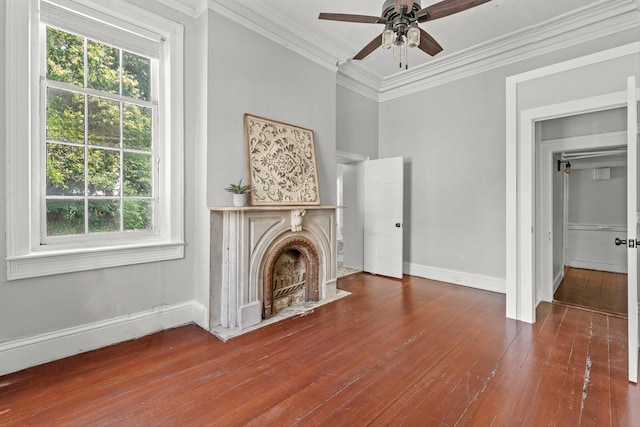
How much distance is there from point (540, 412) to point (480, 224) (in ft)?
9.82

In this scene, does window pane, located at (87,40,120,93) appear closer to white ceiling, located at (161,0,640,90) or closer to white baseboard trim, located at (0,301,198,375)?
white ceiling, located at (161,0,640,90)

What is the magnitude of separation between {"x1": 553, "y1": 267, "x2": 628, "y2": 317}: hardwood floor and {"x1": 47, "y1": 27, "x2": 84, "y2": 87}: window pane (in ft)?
19.4

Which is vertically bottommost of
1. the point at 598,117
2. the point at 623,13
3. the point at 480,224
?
the point at 480,224

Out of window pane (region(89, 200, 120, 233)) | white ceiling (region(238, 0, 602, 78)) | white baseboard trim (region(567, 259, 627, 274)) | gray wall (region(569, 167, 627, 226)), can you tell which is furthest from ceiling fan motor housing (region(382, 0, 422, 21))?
white baseboard trim (region(567, 259, 627, 274))

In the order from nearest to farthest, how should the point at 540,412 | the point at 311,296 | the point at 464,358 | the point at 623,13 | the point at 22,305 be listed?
the point at 540,412 → the point at 22,305 → the point at 464,358 → the point at 623,13 → the point at 311,296

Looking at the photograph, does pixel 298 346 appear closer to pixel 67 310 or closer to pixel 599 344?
pixel 67 310

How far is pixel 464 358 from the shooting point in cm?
248

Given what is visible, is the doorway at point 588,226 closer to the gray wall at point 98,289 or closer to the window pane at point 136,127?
the gray wall at point 98,289

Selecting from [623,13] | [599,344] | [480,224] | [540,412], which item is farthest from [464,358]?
[623,13]

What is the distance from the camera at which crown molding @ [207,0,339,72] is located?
311 cm

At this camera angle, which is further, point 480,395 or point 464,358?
point 464,358

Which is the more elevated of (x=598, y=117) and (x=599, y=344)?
(x=598, y=117)

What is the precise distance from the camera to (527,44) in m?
3.95

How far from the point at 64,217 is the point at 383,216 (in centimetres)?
412
